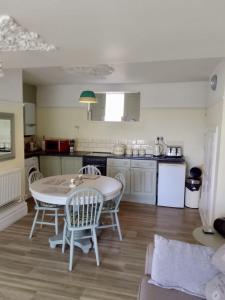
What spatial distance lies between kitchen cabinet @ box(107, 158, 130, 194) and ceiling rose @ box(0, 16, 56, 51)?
3039 millimetres

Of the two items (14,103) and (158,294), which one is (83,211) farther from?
(14,103)

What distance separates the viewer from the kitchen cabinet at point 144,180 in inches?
188

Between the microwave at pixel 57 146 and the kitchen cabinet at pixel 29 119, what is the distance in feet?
1.46

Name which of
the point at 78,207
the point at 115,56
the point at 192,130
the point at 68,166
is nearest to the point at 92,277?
the point at 78,207

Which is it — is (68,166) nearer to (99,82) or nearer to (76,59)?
(99,82)

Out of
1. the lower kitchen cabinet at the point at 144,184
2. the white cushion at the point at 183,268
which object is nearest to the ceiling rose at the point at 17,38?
the white cushion at the point at 183,268

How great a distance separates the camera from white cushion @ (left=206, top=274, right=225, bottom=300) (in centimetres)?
144

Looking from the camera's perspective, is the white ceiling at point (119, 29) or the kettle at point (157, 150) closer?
the white ceiling at point (119, 29)

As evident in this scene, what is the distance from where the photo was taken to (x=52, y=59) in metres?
2.60

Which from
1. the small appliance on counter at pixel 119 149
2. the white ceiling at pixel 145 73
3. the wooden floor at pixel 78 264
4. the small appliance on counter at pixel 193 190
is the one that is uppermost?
the white ceiling at pixel 145 73

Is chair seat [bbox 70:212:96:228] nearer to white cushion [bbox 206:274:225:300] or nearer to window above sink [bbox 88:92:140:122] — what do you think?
white cushion [bbox 206:274:225:300]

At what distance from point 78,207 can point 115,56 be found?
1.65 metres

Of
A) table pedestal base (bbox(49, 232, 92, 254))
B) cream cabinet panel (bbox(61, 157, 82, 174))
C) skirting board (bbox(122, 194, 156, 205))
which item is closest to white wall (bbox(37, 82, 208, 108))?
cream cabinet panel (bbox(61, 157, 82, 174))

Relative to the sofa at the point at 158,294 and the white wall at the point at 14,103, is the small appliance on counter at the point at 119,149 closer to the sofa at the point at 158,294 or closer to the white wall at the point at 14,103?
the white wall at the point at 14,103
